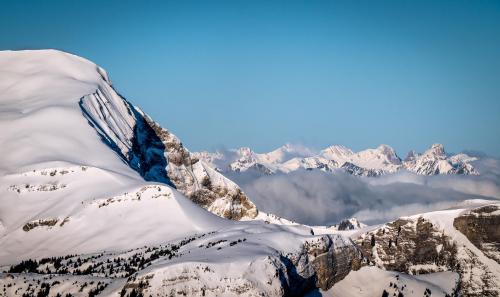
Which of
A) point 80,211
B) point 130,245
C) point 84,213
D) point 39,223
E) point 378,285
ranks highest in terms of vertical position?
point 80,211

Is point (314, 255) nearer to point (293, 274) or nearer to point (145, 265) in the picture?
point (293, 274)

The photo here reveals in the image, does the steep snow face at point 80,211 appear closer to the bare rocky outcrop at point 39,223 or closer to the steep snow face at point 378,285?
the bare rocky outcrop at point 39,223

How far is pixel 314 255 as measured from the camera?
552ft

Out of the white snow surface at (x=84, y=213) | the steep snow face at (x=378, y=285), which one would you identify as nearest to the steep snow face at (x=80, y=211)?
the white snow surface at (x=84, y=213)

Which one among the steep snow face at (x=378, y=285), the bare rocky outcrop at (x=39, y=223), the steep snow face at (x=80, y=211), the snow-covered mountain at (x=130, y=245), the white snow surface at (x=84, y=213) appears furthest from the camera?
the steep snow face at (x=378, y=285)

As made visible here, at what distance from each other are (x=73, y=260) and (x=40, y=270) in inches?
356

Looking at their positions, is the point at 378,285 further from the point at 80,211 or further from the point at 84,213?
the point at 80,211

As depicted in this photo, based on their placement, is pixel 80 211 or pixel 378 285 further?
pixel 378 285

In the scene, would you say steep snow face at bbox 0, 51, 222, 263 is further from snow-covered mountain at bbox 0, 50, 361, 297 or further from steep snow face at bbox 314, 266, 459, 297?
steep snow face at bbox 314, 266, 459, 297

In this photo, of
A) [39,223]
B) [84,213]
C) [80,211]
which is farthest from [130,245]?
[39,223]

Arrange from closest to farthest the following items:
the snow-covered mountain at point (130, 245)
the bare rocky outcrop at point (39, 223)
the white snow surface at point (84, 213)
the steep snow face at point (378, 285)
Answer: the snow-covered mountain at point (130, 245) → the white snow surface at point (84, 213) → the bare rocky outcrop at point (39, 223) → the steep snow face at point (378, 285)

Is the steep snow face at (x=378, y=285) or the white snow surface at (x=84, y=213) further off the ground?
the white snow surface at (x=84, y=213)

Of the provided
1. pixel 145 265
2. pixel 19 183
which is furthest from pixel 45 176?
pixel 145 265

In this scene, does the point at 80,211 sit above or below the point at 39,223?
above
